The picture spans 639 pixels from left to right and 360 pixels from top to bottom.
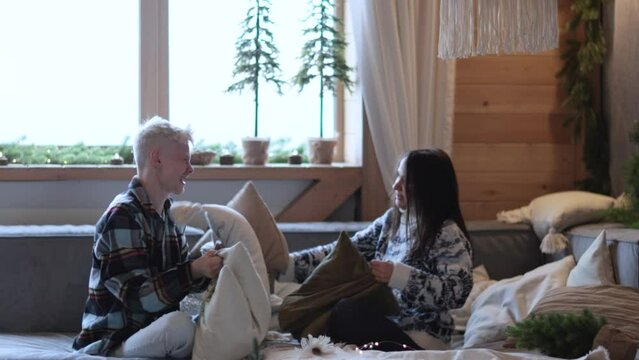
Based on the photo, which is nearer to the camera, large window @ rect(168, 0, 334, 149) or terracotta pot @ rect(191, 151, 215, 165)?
terracotta pot @ rect(191, 151, 215, 165)

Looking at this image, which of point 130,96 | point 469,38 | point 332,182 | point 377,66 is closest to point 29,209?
point 130,96

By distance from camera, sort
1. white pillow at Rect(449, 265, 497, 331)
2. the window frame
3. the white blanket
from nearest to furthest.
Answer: the white blanket
white pillow at Rect(449, 265, 497, 331)
the window frame

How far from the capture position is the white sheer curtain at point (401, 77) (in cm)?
426

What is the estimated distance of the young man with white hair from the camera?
270cm

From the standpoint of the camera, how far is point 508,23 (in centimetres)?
292

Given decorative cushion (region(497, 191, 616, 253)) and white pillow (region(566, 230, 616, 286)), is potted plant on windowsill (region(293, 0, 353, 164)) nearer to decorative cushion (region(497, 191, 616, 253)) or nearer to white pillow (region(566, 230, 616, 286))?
decorative cushion (region(497, 191, 616, 253))

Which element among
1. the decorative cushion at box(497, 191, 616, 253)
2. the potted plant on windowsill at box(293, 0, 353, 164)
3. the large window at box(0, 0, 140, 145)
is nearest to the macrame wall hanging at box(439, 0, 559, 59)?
the decorative cushion at box(497, 191, 616, 253)

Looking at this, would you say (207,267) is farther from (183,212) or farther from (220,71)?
(220,71)

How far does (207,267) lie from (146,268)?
0.57ft

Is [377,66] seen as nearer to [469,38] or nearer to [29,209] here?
[469,38]

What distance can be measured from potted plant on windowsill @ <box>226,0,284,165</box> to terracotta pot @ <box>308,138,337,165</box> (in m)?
0.22

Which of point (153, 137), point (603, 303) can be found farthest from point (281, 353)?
point (603, 303)

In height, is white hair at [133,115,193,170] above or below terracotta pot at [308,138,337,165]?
above

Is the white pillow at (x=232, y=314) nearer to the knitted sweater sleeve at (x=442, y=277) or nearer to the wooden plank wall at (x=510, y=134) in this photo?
the knitted sweater sleeve at (x=442, y=277)
